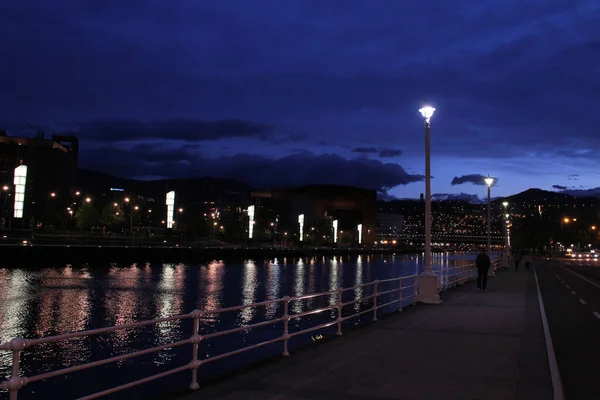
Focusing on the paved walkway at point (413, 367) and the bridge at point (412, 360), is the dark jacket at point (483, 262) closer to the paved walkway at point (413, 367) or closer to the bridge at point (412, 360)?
the bridge at point (412, 360)

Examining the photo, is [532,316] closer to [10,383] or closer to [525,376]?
[525,376]

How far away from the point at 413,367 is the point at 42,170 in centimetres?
15926

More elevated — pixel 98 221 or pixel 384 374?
pixel 98 221

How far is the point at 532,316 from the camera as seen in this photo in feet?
60.4

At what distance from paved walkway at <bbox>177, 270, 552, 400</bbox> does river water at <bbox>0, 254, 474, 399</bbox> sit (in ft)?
4.53

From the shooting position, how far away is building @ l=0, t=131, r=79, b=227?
138 m

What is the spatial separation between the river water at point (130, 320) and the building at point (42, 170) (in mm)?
85725

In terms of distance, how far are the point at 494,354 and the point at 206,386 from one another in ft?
19.3

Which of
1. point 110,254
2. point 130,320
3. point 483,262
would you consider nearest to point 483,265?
point 483,262

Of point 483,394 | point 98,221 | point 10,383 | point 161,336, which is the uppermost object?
point 98,221

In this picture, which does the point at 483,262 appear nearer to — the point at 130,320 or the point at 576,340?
the point at 576,340

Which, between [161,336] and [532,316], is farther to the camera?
[161,336]

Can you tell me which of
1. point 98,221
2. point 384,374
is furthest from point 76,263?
point 384,374

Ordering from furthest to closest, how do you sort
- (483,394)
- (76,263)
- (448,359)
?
(76,263) → (448,359) → (483,394)
